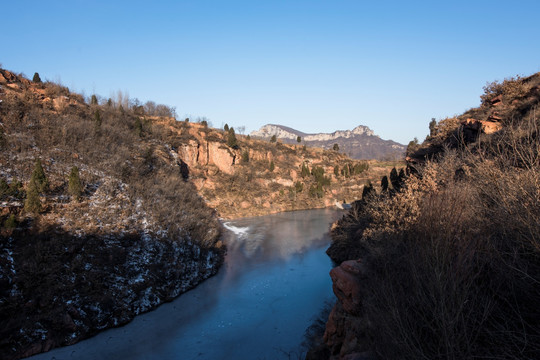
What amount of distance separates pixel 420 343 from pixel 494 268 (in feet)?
6.62

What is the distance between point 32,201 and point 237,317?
545 inches

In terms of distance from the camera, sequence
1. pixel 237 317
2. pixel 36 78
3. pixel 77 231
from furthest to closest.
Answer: pixel 36 78 → pixel 77 231 → pixel 237 317

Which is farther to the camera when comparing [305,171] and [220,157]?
[305,171]

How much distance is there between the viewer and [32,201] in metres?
15.5

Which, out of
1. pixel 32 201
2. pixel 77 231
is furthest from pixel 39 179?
pixel 77 231

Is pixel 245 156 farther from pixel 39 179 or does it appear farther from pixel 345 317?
pixel 345 317

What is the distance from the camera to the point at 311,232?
111 feet

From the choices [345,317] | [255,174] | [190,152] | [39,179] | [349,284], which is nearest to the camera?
[345,317]

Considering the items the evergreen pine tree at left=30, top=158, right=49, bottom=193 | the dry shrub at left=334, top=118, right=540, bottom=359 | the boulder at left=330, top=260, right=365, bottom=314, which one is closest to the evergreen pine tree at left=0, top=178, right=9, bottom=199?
the evergreen pine tree at left=30, top=158, right=49, bottom=193

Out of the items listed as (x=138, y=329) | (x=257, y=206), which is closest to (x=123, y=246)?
(x=138, y=329)

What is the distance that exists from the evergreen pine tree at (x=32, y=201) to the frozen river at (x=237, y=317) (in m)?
8.43

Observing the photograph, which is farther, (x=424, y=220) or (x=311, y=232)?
(x=311, y=232)

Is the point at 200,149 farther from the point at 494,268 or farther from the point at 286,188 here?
the point at 494,268

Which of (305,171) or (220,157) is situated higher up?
(220,157)
